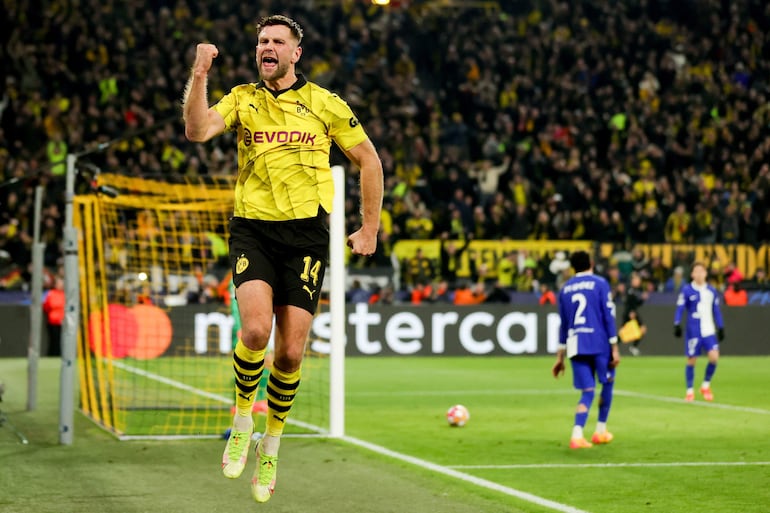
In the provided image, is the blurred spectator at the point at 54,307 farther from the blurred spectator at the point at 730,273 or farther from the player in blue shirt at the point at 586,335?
the player in blue shirt at the point at 586,335

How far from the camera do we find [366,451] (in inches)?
455

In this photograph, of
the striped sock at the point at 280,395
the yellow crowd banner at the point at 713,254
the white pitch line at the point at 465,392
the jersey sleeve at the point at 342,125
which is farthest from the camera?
the yellow crowd banner at the point at 713,254

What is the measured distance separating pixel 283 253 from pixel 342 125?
0.76 meters

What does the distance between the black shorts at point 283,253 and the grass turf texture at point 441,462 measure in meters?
2.09

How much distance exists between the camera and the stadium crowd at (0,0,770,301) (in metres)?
28.1

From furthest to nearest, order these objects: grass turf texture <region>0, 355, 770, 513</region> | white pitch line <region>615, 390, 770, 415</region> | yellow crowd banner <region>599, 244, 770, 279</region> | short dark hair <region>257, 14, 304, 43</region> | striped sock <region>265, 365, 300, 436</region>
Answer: yellow crowd banner <region>599, 244, 770, 279</region>
white pitch line <region>615, 390, 770, 415</region>
grass turf texture <region>0, 355, 770, 513</region>
striped sock <region>265, 365, 300, 436</region>
short dark hair <region>257, 14, 304, 43</region>

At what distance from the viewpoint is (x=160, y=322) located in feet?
71.6

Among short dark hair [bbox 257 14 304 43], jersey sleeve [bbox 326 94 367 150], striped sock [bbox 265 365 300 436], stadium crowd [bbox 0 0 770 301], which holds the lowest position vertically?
striped sock [bbox 265 365 300 436]

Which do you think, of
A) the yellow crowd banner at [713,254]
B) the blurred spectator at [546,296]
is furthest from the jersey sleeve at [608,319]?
the yellow crowd banner at [713,254]

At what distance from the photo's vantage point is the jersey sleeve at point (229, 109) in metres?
6.60

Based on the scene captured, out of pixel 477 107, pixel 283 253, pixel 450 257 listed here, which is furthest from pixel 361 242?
pixel 477 107

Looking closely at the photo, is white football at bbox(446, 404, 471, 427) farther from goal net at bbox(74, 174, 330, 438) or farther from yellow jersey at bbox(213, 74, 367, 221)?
yellow jersey at bbox(213, 74, 367, 221)

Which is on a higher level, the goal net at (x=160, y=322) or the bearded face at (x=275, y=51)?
the bearded face at (x=275, y=51)

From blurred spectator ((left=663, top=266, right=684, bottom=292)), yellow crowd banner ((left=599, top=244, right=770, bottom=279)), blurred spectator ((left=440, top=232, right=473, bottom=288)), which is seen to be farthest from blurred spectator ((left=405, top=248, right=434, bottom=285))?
blurred spectator ((left=663, top=266, right=684, bottom=292))
